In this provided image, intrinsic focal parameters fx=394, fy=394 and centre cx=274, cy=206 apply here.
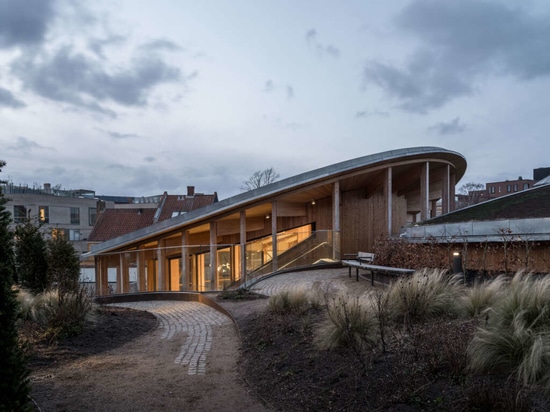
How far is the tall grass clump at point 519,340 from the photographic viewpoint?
3.23 meters

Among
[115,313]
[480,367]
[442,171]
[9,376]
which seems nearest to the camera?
[9,376]

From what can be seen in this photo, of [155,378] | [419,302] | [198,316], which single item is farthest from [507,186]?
[155,378]

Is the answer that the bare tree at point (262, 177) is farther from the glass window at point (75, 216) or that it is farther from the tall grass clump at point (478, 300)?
the tall grass clump at point (478, 300)

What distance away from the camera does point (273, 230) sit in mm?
17094

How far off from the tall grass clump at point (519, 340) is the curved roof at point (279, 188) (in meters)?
12.3

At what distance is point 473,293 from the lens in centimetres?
564

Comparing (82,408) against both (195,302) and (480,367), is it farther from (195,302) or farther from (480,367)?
(195,302)

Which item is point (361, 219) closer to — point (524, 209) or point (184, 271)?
point (524, 209)

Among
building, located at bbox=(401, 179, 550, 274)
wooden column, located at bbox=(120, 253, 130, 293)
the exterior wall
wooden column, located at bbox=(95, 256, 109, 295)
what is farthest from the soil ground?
the exterior wall

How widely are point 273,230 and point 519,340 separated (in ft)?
45.1

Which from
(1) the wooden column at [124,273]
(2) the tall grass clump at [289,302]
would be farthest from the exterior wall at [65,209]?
(2) the tall grass clump at [289,302]

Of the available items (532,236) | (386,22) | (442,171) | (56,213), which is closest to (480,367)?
(532,236)

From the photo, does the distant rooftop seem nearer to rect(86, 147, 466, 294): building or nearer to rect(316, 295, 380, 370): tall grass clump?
rect(86, 147, 466, 294): building

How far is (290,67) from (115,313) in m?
12.0
